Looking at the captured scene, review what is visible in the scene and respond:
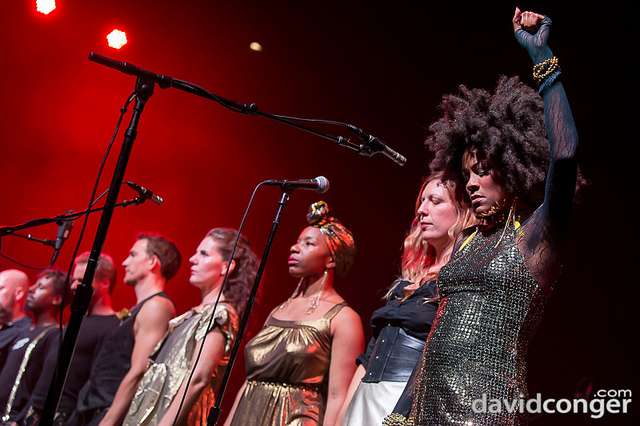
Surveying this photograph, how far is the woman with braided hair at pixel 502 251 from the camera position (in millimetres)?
1766

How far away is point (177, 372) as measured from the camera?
13.4 feet

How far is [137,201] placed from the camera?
2.86m

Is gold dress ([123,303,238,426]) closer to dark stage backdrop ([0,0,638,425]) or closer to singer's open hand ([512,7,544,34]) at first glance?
dark stage backdrop ([0,0,638,425])

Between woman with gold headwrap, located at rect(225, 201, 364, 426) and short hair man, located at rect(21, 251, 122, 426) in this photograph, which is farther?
short hair man, located at rect(21, 251, 122, 426)

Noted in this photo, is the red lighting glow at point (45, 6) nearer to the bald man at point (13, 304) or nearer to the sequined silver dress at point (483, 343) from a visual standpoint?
the bald man at point (13, 304)

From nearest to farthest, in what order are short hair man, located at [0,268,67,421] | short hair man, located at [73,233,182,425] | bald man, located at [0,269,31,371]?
short hair man, located at [73,233,182,425] → short hair man, located at [0,268,67,421] → bald man, located at [0,269,31,371]

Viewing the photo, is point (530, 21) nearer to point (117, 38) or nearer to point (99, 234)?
point (99, 234)

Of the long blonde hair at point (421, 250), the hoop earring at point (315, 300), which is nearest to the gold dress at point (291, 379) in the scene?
the hoop earring at point (315, 300)

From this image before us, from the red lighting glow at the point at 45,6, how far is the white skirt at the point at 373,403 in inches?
213

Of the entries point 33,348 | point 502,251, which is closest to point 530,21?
point 502,251

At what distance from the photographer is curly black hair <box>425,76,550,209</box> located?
196 centimetres

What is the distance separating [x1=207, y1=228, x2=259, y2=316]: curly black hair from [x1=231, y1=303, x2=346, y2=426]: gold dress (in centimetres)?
98

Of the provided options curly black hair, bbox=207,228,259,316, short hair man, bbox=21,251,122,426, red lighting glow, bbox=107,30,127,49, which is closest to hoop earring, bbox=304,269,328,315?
curly black hair, bbox=207,228,259,316

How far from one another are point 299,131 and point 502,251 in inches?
181
